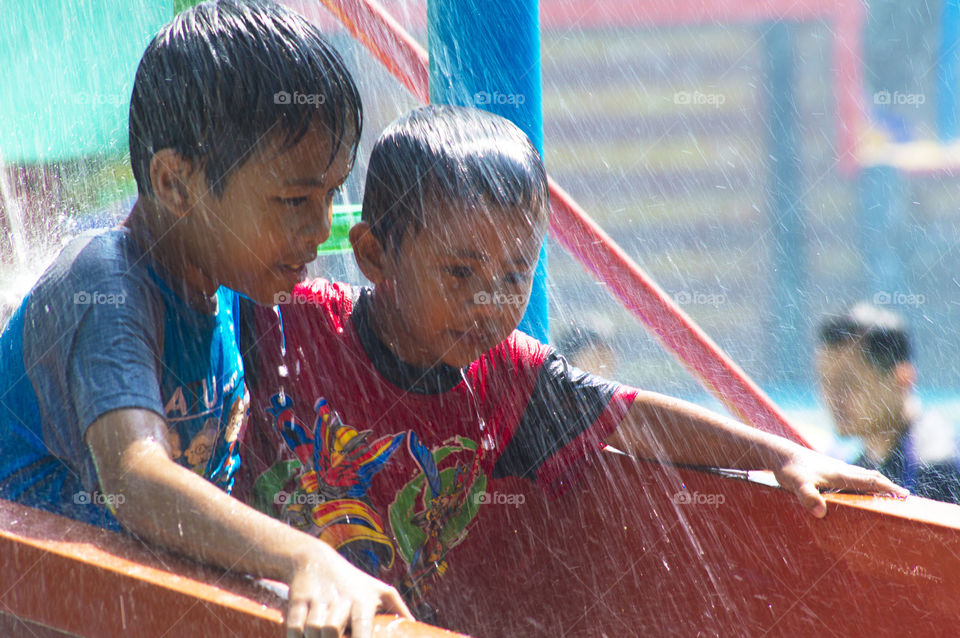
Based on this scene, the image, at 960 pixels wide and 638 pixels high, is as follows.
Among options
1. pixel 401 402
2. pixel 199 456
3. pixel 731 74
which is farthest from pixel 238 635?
pixel 731 74

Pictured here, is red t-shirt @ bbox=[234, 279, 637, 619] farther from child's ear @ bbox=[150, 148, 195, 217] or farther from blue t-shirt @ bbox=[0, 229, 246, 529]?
child's ear @ bbox=[150, 148, 195, 217]

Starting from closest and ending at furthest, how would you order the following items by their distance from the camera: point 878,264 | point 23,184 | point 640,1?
point 23,184
point 878,264
point 640,1

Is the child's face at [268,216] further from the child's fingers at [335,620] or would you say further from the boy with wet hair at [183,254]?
the child's fingers at [335,620]

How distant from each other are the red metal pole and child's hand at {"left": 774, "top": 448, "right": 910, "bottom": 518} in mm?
620

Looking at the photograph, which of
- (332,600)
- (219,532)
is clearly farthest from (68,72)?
(332,600)

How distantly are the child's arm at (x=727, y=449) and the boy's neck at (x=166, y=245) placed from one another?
0.72 meters

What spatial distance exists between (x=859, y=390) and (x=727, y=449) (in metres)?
1.42

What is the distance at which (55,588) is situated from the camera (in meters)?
0.93

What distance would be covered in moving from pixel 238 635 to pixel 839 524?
0.94m

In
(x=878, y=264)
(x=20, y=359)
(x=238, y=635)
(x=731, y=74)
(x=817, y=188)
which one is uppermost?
(x=20, y=359)

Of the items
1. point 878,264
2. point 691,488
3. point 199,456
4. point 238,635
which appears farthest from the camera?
point 878,264

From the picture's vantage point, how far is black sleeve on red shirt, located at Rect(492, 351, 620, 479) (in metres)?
1.61

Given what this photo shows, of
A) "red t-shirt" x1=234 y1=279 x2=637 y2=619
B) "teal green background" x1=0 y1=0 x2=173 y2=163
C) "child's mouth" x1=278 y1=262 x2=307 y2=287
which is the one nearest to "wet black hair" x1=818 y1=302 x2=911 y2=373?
"red t-shirt" x1=234 y1=279 x2=637 y2=619

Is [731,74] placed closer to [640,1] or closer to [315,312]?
[640,1]
